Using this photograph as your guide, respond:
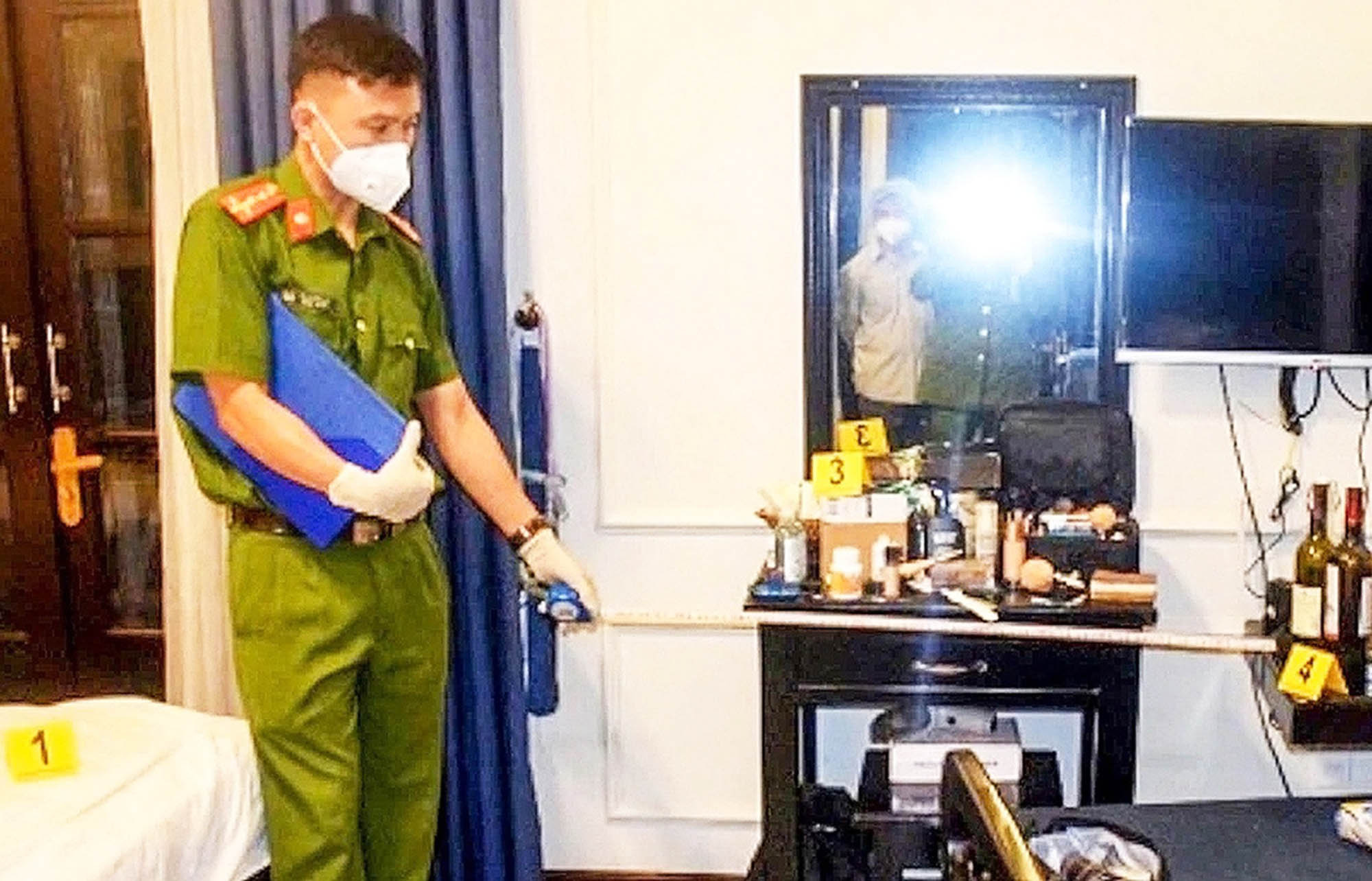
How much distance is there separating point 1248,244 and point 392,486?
1.56 m

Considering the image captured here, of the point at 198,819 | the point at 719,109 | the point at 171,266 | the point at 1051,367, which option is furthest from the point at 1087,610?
the point at 171,266

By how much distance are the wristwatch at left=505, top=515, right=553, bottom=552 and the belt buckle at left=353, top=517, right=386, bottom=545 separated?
0.32 metres

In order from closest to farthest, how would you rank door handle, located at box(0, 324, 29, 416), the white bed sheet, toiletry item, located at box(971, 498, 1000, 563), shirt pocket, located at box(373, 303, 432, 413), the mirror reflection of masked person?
the white bed sheet
shirt pocket, located at box(373, 303, 432, 413)
toiletry item, located at box(971, 498, 1000, 563)
the mirror reflection of masked person
door handle, located at box(0, 324, 29, 416)

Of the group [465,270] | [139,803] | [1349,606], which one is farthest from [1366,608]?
[139,803]

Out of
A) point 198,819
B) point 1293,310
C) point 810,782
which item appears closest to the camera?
point 198,819

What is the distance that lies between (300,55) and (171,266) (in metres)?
0.72

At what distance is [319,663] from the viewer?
2295mm

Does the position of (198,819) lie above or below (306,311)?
below

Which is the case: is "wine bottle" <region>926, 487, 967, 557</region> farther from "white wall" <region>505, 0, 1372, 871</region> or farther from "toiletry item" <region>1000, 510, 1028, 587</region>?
"white wall" <region>505, 0, 1372, 871</region>

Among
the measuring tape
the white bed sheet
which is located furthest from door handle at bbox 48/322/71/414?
the measuring tape

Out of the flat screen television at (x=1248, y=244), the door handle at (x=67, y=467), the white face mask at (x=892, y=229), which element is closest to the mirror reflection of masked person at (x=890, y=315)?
the white face mask at (x=892, y=229)

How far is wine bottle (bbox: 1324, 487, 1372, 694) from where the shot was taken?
102 inches

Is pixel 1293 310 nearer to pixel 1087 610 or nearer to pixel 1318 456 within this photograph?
pixel 1318 456

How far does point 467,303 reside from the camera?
2883 mm
